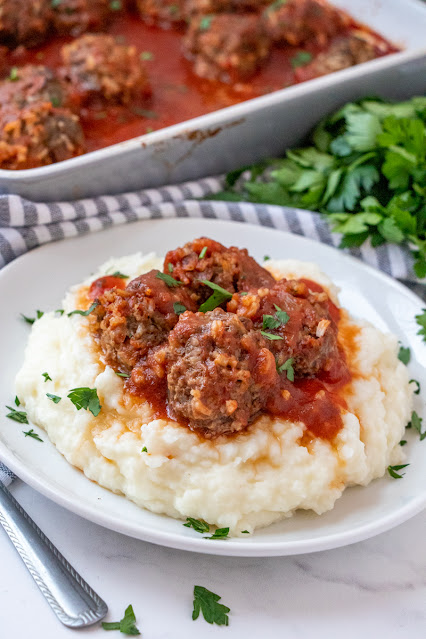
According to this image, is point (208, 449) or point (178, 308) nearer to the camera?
point (208, 449)

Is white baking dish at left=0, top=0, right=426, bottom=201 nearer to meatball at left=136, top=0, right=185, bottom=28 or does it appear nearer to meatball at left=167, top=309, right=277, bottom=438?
meatball at left=167, top=309, right=277, bottom=438

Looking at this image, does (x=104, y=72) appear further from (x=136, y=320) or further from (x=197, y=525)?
(x=197, y=525)

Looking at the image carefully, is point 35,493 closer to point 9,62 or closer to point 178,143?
point 178,143

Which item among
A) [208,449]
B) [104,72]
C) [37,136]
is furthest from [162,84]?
[208,449]

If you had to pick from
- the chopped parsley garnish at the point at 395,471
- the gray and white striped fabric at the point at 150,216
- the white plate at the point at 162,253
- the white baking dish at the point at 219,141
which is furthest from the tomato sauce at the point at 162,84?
the chopped parsley garnish at the point at 395,471

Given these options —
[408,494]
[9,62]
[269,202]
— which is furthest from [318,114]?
[408,494]
